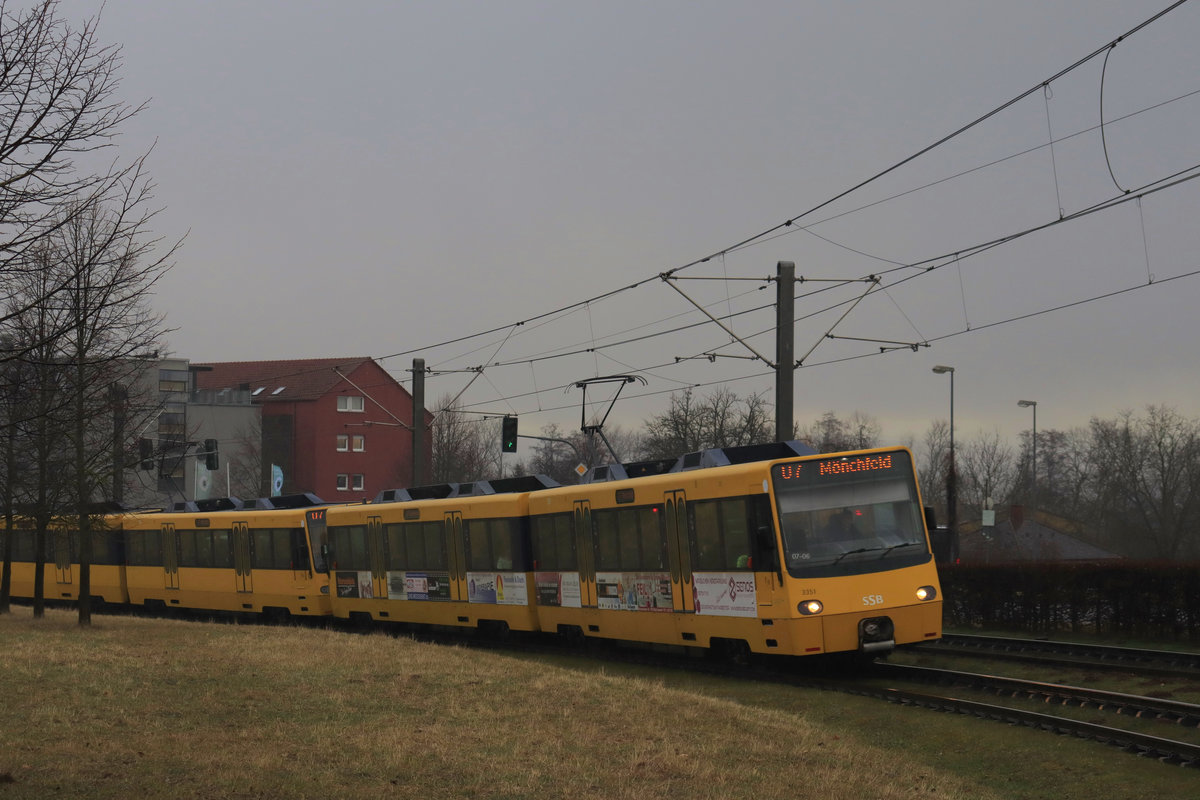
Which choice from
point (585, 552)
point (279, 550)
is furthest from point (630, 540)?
point (279, 550)

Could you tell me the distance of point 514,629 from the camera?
74.8ft

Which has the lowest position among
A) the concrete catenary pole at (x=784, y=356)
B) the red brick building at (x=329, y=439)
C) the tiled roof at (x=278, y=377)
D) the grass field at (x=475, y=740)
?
the grass field at (x=475, y=740)

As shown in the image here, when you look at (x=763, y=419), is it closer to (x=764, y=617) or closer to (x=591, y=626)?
(x=591, y=626)

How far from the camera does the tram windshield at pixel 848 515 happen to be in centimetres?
1583

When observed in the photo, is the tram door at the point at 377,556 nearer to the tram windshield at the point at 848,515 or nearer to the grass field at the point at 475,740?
the grass field at the point at 475,740

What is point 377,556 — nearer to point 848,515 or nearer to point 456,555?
point 456,555

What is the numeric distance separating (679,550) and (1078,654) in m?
5.70

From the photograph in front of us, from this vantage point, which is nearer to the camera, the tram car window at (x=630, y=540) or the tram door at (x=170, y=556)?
the tram car window at (x=630, y=540)

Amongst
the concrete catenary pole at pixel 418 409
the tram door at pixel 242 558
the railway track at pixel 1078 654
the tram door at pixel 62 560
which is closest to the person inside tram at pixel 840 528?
the railway track at pixel 1078 654

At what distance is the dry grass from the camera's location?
9.40 m

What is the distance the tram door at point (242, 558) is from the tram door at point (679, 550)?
14.9 meters

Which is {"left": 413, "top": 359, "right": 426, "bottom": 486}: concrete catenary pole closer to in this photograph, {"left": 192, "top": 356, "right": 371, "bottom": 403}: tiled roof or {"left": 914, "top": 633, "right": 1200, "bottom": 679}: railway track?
{"left": 914, "top": 633, "right": 1200, "bottom": 679}: railway track

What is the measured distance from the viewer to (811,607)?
15.6m

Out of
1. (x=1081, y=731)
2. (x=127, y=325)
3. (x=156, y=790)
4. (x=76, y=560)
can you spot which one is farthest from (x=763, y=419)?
(x=156, y=790)
